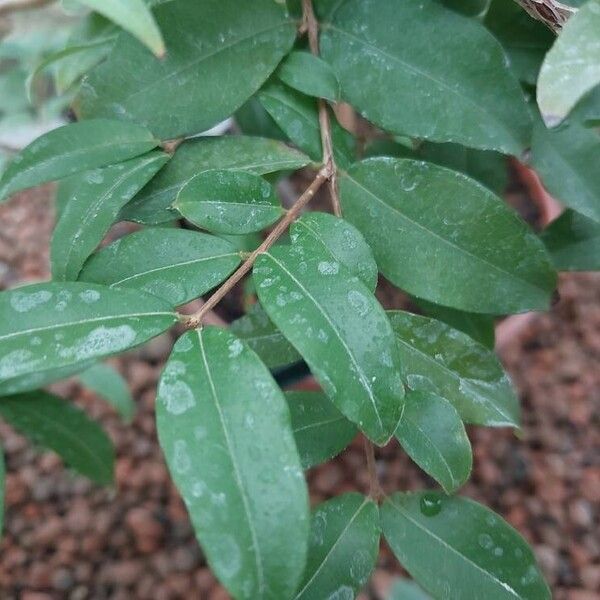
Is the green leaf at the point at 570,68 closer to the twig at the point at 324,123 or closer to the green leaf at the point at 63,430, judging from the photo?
the twig at the point at 324,123

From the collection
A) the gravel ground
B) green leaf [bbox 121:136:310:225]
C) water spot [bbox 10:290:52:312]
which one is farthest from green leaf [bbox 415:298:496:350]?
the gravel ground

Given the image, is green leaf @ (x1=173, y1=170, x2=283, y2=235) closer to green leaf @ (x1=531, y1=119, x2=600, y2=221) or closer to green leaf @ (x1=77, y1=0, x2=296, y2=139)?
green leaf @ (x1=77, y1=0, x2=296, y2=139)

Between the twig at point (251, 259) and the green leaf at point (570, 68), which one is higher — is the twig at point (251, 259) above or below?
below

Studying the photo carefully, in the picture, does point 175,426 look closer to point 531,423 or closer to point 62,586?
point 62,586

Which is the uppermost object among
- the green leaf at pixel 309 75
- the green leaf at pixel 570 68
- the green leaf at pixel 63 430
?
the green leaf at pixel 570 68

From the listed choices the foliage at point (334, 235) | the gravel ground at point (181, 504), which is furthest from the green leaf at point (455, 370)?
the gravel ground at point (181, 504)

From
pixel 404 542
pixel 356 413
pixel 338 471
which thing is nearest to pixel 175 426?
pixel 356 413
